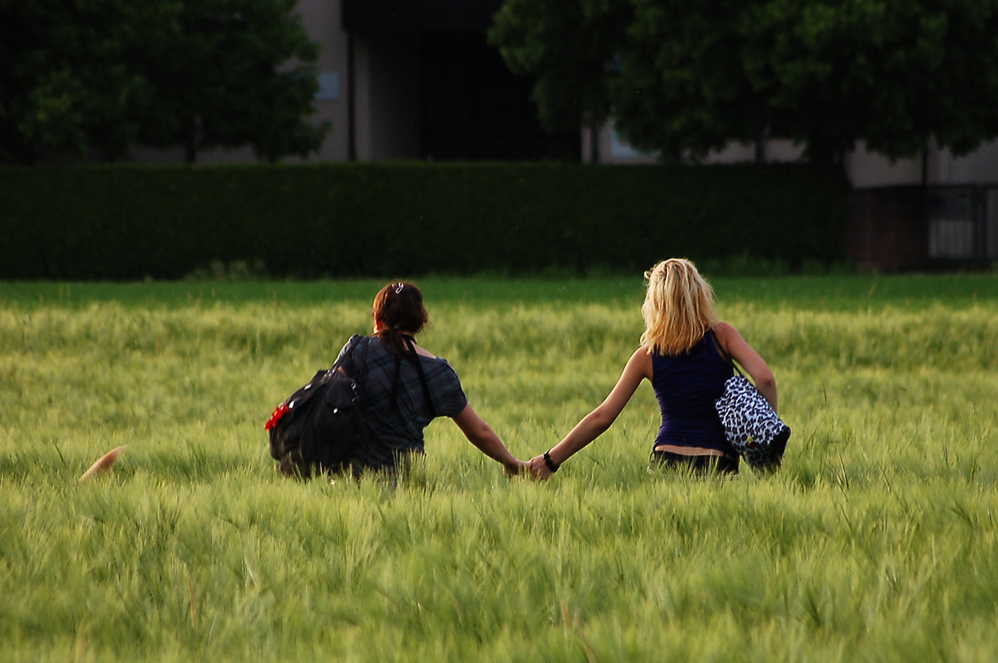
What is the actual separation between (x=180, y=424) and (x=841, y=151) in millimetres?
17860

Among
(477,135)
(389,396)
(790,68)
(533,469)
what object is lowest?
(533,469)

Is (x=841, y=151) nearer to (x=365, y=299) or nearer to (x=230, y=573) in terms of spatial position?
(x=365, y=299)

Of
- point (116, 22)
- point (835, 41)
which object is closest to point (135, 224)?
point (116, 22)

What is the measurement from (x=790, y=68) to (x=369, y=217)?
27.6ft

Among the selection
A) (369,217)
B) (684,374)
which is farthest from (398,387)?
(369,217)

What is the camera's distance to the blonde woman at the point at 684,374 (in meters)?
5.18

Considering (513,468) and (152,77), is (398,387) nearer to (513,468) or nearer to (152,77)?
(513,468)

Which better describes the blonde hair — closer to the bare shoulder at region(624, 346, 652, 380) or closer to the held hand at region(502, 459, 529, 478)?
the bare shoulder at region(624, 346, 652, 380)

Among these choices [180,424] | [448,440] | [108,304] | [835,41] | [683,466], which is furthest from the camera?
[835,41]

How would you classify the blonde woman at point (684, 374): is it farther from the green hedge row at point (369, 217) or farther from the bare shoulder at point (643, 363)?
the green hedge row at point (369, 217)

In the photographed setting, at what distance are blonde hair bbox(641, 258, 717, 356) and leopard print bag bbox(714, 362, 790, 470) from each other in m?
0.31

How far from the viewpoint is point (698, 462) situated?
5246mm

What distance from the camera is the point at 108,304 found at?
13523 millimetres

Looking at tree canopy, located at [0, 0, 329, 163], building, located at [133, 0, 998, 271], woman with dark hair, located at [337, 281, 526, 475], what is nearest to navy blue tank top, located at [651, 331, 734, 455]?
woman with dark hair, located at [337, 281, 526, 475]
